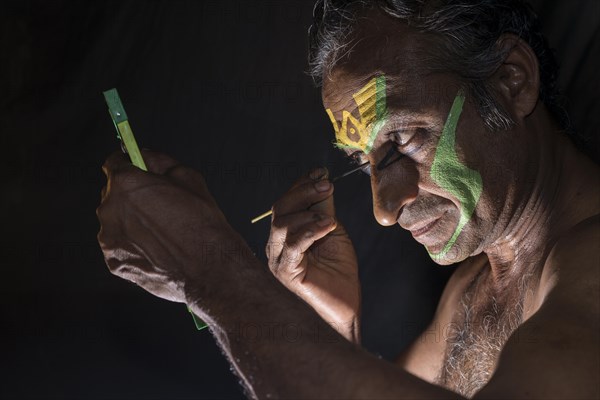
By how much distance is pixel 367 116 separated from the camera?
1.50 m

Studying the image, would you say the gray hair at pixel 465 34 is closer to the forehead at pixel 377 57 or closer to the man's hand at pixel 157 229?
the forehead at pixel 377 57

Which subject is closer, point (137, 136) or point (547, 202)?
point (547, 202)

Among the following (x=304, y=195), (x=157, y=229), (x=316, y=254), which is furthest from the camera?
(x=316, y=254)

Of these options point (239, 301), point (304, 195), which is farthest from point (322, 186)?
point (239, 301)

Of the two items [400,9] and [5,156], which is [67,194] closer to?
[5,156]

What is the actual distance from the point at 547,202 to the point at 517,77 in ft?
0.79

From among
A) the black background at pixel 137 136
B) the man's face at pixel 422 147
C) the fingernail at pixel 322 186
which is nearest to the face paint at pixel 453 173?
the man's face at pixel 422 147

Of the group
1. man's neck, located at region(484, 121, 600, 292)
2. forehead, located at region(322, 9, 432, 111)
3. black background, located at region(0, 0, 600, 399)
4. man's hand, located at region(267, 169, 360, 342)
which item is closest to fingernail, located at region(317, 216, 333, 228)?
man's hand, located at region(267, 169, 360, 342)

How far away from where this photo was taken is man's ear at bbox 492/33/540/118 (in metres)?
1.55

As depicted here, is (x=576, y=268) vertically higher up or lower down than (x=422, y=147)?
lower down

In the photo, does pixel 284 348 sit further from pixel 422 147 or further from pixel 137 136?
pixel 137 136

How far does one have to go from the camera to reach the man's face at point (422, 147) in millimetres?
1478

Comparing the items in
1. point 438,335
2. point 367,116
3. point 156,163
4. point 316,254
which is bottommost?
point 438,335

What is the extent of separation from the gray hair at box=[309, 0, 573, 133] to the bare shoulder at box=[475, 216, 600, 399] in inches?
15.2
